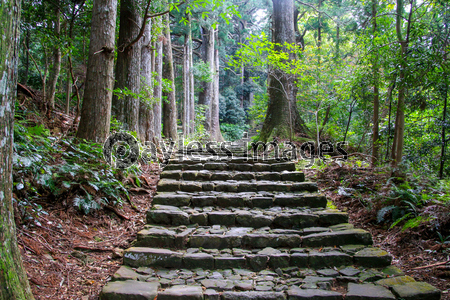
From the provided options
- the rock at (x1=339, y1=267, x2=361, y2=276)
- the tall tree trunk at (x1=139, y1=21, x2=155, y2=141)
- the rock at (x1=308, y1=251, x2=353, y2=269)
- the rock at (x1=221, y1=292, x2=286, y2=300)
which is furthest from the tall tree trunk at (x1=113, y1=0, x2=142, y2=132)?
the rock at (x1=339, y1=267, x2=361, y2=276)

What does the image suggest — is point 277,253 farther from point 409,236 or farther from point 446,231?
point 446,231

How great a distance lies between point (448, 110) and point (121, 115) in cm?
695

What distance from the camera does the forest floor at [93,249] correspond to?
2670 millimetres

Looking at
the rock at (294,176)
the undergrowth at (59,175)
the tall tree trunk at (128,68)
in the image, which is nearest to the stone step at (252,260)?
the undergrowth at (59,175)

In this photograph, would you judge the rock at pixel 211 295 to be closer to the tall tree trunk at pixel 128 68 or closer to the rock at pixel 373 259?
the rock at pixel 373 259

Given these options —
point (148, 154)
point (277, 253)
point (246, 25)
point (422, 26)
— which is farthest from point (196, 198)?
point (246, 25)

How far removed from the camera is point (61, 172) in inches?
145

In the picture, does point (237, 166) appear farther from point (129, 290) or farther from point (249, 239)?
point (129, 290)

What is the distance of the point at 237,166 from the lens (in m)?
5.89

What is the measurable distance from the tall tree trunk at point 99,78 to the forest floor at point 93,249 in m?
1.38

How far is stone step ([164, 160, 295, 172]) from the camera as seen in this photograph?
19.0ft

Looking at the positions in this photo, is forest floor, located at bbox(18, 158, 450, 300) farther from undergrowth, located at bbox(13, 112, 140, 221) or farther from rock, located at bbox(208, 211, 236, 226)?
rock, located at bbox(208, 211, 236, 226)

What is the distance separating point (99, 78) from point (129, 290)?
11.0 feet

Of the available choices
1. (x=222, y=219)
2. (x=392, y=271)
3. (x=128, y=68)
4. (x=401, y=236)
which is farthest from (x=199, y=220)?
(x=128, y=68)
